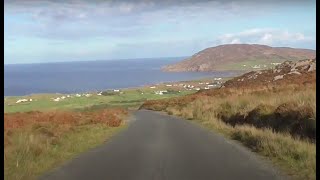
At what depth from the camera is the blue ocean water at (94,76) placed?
14.3m

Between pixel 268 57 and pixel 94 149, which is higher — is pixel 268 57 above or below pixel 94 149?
above

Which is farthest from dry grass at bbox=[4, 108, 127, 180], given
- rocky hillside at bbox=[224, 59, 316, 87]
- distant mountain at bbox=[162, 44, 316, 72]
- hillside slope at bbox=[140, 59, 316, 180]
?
rocky hillside at bbox=[224, 59, 316, 87]

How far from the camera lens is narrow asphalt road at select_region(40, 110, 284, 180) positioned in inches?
354

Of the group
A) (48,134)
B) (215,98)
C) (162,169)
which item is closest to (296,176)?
(162,169)

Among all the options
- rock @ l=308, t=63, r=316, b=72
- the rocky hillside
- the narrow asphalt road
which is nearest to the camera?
the narrow asphalt road

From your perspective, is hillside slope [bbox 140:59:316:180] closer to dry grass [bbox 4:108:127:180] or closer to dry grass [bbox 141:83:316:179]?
dry grass [bbox 141:83:316:179]

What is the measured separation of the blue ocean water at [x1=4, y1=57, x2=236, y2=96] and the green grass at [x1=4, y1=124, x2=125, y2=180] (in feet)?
5.46

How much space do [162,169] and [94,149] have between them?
4.33m

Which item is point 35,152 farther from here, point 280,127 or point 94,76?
point 280,127

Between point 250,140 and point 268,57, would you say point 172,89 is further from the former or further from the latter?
point 250,140

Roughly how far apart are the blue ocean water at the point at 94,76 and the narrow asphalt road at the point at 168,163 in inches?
92.8

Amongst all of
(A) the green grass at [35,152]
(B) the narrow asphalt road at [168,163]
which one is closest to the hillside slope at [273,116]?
(B) the narrow asphalt road at [168,163]

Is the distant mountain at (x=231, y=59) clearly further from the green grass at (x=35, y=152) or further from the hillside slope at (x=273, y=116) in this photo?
the green grass at (x=35, y=152)

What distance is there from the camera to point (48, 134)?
13453 mm
